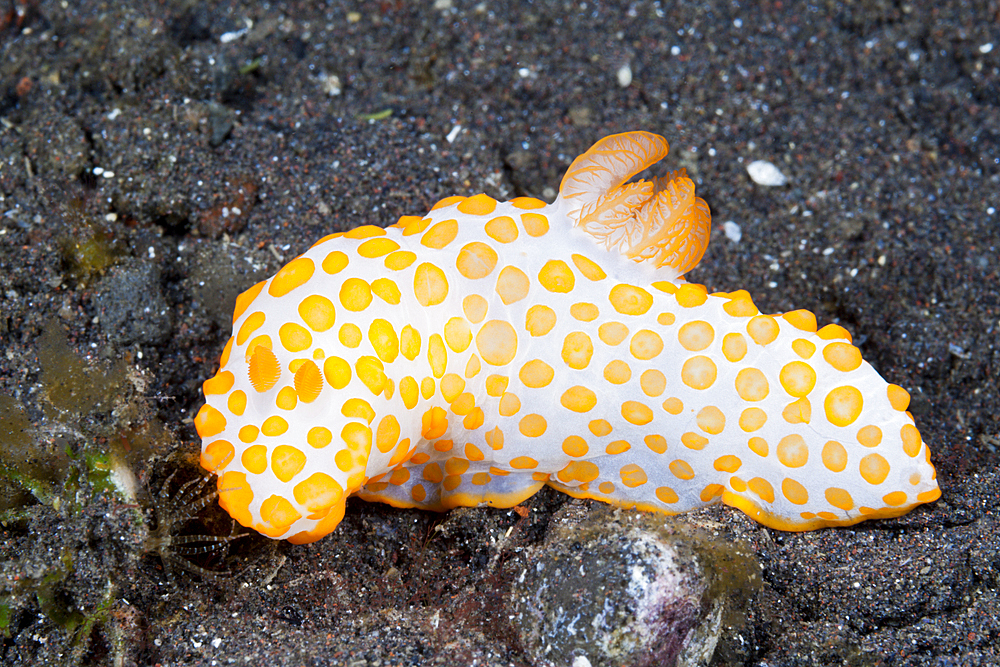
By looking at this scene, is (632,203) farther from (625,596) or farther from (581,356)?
(625,596)

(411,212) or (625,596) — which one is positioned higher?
(411,212)

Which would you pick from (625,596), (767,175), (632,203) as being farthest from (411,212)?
(625,596)

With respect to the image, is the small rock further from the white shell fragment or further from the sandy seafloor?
the white shell fragment

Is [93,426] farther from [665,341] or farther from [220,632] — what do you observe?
[665,341]

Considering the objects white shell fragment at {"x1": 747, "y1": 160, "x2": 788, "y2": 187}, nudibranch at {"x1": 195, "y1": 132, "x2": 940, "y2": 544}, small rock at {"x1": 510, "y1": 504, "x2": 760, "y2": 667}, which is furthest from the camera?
white shell fragment at {"x1": 747, "y1": 160, "x2": 788, "y2": 187}

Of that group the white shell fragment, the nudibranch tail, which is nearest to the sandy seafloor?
the white shell fragment

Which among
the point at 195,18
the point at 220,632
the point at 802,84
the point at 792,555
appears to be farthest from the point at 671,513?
the point at 195,18

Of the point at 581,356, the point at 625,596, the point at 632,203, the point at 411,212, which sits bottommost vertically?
the point at 625,596
